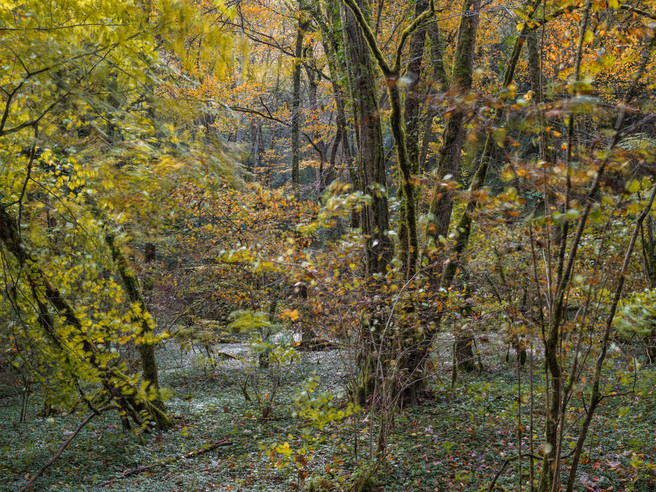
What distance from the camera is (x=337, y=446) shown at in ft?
14.6

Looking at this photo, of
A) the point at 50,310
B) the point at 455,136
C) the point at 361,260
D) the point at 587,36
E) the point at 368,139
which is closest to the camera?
the point at 587,36

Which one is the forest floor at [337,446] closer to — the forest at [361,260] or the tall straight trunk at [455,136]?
the forest at [361,260]

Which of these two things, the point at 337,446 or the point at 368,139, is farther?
the point at 368,139

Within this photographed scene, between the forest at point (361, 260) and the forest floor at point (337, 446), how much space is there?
1.5 inches

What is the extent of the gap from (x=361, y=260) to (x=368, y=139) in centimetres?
157

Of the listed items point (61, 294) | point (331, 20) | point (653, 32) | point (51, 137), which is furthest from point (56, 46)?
point (331, 20)

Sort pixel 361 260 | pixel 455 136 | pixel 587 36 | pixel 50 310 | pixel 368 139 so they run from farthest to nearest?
pixel 455 136 → pixel 361 260 → pixel 368 139 → pixel 50 310 → pixel 587 36

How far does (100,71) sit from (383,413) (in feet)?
11.8

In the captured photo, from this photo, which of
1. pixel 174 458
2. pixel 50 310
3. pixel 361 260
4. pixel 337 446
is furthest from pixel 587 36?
pixel 174 458

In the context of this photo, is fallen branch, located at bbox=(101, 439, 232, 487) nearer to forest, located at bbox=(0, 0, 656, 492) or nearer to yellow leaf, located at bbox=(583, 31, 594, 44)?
forest, located at bbox=(0, 0, 656, 492)

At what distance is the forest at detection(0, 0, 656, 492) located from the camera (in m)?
2.06

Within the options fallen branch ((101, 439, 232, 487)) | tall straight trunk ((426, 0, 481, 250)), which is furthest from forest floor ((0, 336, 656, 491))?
tall straight trunk ((426, 0, 481, 250))

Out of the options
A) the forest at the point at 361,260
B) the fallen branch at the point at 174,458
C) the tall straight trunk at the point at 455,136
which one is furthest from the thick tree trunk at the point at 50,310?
the tall straight trunk at the point at 455,136

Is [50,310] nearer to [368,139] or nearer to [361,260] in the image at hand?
[361,260]
